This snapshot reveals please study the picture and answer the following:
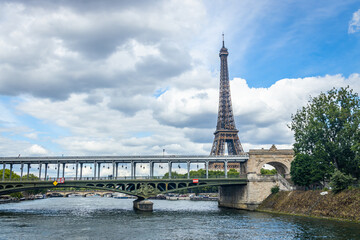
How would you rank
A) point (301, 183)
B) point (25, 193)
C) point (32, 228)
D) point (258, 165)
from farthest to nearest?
point (25, 193)
point (258, 165)
point (301, 183)
point (32, 228)

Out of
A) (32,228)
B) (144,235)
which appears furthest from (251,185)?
(32,228)

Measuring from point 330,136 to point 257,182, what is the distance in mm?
22038

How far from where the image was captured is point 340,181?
59812mm

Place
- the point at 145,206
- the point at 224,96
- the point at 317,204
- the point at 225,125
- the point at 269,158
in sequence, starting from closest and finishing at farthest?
1. the point at 317,204
2. the point at 145,206
3. the point at 269,158
4. the point at 225,125
5. the point at 224,96

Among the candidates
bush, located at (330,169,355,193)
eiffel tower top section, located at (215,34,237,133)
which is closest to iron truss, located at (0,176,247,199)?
bush, located at (330,169,355,193)

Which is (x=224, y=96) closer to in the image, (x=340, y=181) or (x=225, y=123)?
(x=225, y=123)

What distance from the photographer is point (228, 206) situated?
9806 cm

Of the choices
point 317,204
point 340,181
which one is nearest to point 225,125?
point 317,204

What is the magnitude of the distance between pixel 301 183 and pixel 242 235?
37822 mm

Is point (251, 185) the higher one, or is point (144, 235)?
point (251, 185)

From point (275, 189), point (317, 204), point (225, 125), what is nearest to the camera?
point (317, 204)

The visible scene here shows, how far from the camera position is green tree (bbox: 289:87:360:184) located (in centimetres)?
6881

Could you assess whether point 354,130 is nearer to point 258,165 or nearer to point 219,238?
point 258,165

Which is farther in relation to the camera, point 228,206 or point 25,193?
point 25,193
